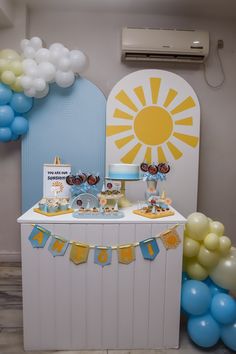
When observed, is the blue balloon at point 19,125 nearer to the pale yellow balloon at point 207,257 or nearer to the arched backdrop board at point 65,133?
the arched backdrop board at point 65,133

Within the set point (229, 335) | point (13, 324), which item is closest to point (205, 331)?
point (229, 335)

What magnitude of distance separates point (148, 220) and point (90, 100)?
4.41 ft

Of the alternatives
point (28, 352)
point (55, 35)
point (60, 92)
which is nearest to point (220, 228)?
point (28, 352)

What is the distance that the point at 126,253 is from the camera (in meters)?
1.56

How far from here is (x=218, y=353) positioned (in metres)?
1.62

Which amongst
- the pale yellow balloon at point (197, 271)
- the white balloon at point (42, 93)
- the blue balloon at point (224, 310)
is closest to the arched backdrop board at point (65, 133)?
the white balloon at point (42, 93)

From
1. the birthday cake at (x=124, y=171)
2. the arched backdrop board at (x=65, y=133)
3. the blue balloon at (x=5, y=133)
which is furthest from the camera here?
the arched backdrop board at (x=65, y=133)

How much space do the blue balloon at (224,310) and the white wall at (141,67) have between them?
1346 millimetres

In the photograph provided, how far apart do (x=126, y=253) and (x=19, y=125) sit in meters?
1.44

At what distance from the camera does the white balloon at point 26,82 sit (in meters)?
2.20

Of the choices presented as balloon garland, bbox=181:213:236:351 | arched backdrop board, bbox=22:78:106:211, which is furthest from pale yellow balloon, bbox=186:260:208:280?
arched backdrop board, bbox=22:78:106:211

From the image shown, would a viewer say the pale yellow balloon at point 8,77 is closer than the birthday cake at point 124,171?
No

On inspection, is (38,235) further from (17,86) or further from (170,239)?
(17,86)

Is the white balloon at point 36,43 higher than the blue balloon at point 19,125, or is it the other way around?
the white balloon at point 36,43
